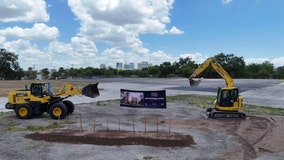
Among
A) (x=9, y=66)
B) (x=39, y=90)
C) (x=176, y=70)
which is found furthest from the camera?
(x=176, y=70)

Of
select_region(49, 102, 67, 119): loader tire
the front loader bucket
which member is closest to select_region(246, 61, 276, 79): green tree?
the front loader bucket

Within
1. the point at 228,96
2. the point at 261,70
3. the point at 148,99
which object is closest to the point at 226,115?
the point at 228,96

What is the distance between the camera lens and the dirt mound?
14.3 m

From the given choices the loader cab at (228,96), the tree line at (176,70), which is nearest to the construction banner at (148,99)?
the loader cab at (228,96)

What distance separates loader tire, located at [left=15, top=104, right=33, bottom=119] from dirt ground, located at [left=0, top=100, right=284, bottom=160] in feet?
1.65

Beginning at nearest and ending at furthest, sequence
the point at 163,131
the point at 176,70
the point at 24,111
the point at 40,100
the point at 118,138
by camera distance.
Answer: the point at 118,138
the point at 163,131
the point at 24,111
the point at 40,100
the point at 176,70

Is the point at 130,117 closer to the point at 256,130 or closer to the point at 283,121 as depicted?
the point at 256,130

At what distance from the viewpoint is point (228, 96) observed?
2228 centimetres

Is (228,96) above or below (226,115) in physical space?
above

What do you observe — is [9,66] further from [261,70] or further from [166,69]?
[261,70]

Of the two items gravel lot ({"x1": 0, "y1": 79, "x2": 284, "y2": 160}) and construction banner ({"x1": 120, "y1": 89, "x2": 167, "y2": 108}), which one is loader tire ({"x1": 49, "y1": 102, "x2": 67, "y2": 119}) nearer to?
gravel lot ({"x1": 0, "y1": 79, "x2": 284, "y2": 160})

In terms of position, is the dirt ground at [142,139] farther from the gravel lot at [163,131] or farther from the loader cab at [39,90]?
the loader cab at [39,90]

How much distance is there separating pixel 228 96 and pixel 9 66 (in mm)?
126234

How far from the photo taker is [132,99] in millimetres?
21656
